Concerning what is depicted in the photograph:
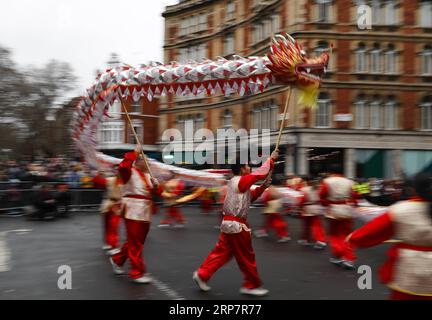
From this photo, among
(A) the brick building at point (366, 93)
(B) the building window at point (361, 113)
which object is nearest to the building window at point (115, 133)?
(A) the brick building at point (366, 93)

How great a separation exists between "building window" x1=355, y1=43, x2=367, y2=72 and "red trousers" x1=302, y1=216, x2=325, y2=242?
20037mm

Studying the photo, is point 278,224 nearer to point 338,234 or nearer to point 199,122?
point 338,234

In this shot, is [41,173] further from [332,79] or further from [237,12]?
[237,12]

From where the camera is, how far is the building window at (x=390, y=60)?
29.3 m

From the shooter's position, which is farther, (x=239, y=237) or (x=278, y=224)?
(x=278, y=224)

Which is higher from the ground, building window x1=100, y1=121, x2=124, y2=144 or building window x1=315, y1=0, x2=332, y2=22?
building window x1=315, y1=0, x2=332, y2=22

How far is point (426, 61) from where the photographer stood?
29.4m

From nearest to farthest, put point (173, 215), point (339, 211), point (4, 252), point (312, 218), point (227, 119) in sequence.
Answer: point (339, 211), point (4, 252), point (312, 218), point (173, 215), point (227, 119)

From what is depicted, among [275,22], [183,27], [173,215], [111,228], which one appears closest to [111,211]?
[111,228]

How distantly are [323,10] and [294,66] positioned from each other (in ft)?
78.4

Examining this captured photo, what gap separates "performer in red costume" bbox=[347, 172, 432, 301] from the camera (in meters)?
4.01

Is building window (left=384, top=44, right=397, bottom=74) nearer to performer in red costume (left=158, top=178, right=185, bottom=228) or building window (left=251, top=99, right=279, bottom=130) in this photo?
building window (left=251, top=99, right=279, bottom=130)

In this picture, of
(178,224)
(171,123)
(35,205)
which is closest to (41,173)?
(35,205)

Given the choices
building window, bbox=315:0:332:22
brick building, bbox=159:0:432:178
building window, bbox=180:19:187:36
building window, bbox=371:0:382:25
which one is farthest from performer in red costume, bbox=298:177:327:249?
building window, bbox=180:19:187:36
